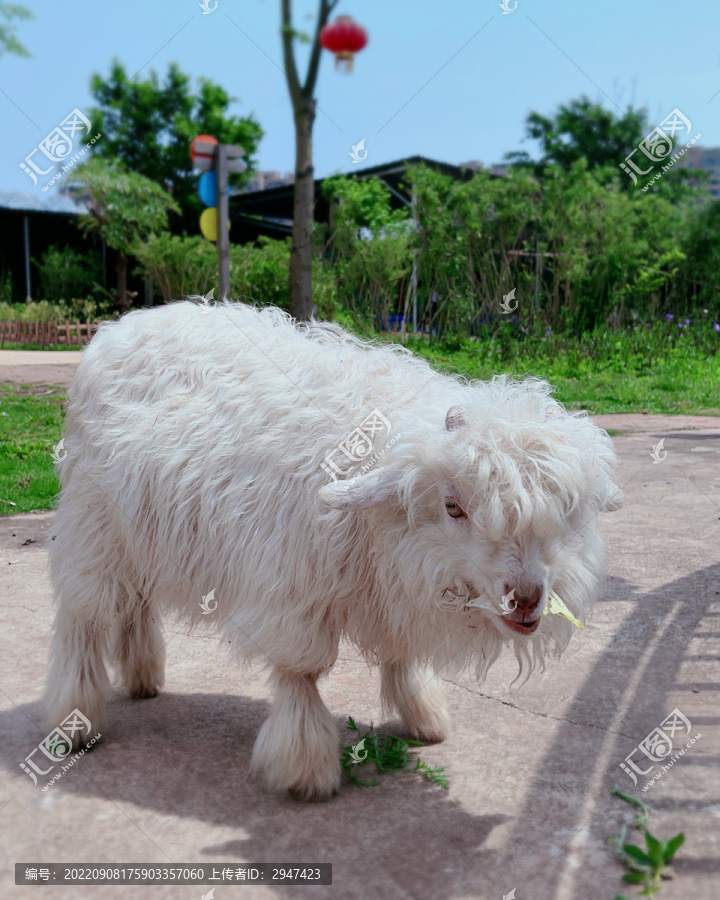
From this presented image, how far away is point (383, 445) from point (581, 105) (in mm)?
33755

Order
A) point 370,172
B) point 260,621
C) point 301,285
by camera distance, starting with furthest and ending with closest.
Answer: point 370,172
point 301,285
point 260,621

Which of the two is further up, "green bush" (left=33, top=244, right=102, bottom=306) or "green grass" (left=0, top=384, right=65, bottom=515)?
"green bush" (left=33, top=244, right=102, bottom=306)

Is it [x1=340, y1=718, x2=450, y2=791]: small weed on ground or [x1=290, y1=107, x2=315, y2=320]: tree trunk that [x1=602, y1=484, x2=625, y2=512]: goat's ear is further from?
[x1=290, y1=107, x2=315, y2=320]: tree trunk

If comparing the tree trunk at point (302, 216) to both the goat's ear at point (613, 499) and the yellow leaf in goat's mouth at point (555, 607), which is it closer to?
the goat's ear at point (613, 499)

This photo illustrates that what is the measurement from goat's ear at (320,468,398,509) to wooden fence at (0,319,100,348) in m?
17.6

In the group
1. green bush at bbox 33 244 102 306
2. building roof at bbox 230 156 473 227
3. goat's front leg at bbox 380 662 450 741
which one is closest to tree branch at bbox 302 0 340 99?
goat's front leg at bbox 380 662 450 741

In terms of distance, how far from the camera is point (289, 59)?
5055mm

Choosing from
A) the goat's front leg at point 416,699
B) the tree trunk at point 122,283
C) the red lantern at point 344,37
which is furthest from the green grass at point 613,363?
the tree trunk at point 122,283

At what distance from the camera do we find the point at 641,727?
3.14m

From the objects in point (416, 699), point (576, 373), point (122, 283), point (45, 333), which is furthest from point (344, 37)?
point (122, 283)

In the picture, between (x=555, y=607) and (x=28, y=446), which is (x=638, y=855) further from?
(x=28, y=446)

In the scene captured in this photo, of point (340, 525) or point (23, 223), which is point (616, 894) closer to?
point (340, 525)

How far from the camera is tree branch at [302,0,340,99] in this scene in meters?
4.66

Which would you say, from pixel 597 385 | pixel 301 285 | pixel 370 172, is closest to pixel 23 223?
pixel 370 172
